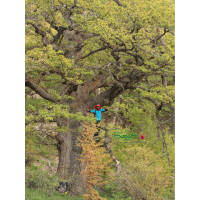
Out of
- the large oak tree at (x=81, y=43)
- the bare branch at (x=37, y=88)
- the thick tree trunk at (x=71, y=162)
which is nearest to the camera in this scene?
the bare branch at (x=37, y=88)

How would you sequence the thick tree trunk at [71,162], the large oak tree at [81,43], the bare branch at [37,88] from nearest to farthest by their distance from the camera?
the bare branch at [37,88] < the large oak tree at [81,43] < the thick tree trunk at [71,162]

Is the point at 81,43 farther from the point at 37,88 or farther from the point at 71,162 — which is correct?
the point at 71,162

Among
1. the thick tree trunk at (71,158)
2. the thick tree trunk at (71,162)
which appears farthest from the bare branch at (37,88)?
the thick tree trunk at (71,162)

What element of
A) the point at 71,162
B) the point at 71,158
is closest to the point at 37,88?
the point at 71,158

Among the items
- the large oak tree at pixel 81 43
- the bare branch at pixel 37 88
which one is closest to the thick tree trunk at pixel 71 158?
the large oak tree at pixel 81 43

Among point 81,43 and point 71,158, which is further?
point 81,43

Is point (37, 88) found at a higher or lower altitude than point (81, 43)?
lower

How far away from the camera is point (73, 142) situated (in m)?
12.2

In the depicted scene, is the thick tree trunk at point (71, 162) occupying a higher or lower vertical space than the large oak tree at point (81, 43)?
lower

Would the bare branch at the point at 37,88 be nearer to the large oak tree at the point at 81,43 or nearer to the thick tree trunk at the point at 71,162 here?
the large oak tree at the point at 81,43

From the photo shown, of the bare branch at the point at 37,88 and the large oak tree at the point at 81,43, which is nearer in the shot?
the bare branch at the point at 37,88
